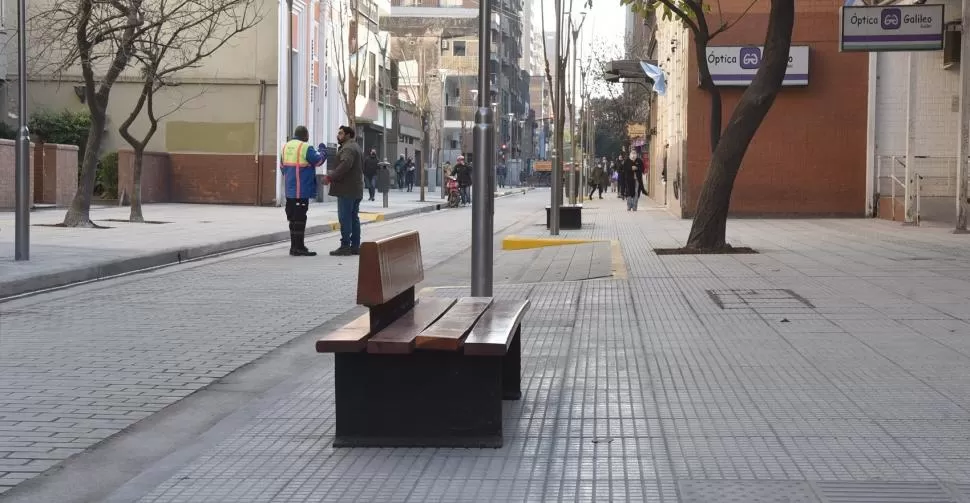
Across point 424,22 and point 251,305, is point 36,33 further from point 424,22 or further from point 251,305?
point 424,22

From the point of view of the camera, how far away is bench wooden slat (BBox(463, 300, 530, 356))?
5469 millimetres

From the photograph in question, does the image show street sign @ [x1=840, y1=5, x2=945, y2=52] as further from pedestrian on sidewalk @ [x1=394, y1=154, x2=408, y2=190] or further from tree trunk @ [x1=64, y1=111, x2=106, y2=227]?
pedestrian on sidewalk @ [x1=394, y1=154, x2=408, y2=190]

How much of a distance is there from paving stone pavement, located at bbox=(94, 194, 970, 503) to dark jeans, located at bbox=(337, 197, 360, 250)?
22.0 feet

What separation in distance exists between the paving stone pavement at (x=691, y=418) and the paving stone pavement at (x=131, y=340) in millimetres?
751

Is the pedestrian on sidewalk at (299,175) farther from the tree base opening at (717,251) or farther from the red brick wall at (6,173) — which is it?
the red brick wall at (6,173)

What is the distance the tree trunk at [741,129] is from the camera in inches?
661

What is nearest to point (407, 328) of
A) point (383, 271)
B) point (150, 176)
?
point (383, 271)

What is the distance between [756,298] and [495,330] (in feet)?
20.5

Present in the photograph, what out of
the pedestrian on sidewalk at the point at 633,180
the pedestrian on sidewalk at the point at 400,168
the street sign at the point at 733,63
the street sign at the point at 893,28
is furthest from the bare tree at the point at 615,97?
the street sign at the point at 893,28

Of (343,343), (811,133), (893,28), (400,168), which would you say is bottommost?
(343,343)

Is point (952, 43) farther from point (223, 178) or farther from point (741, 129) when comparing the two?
point (223, 178)

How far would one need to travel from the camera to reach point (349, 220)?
1814 centimetres

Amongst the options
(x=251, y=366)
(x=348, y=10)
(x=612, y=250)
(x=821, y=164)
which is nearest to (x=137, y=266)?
(x=612, y=250)

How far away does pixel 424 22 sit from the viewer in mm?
114125
